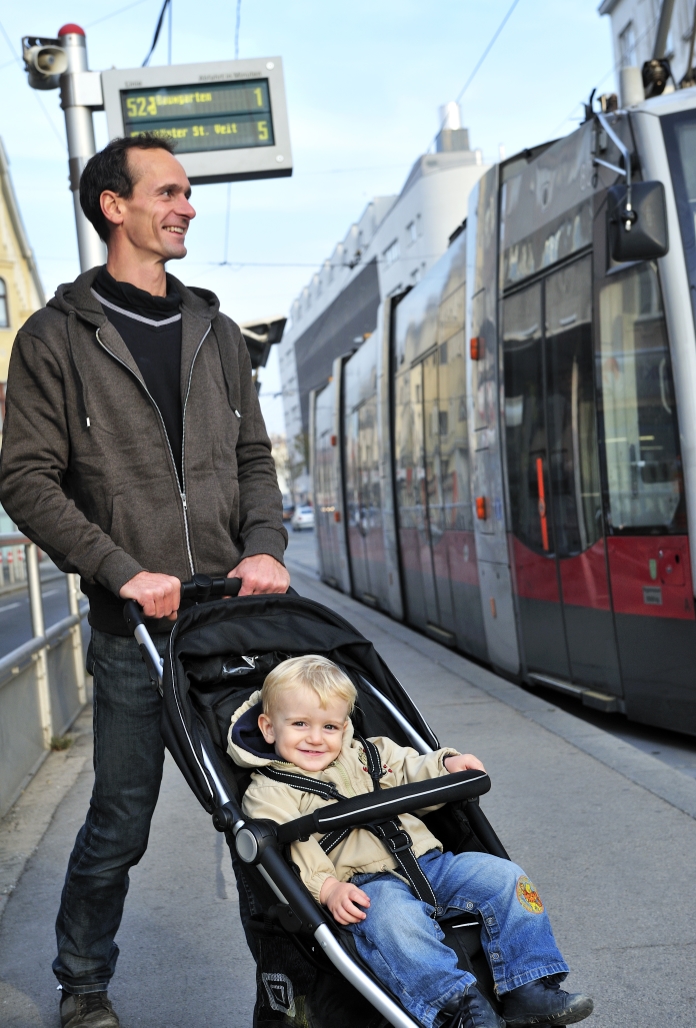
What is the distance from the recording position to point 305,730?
2695 mm

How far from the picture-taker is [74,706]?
7.94 meters

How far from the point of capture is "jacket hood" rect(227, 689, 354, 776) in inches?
105

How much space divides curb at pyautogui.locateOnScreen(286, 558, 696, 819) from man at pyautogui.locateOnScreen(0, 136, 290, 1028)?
2.84 meters

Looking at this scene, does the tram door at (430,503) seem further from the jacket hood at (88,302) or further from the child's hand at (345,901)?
the child's hand at (345,901)

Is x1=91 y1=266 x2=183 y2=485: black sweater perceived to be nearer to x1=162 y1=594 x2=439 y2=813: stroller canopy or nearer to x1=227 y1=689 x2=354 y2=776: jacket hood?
x1=162 y1=594 x2=439 y2=813: stroller canopy

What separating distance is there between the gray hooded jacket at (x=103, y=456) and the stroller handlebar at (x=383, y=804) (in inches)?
32.7

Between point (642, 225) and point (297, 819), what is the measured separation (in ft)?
14.4

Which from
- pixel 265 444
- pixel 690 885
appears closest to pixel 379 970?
pixel 265 444

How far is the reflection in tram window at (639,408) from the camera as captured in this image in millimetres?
6109

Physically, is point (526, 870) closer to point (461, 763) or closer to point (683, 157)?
point (461, 763)

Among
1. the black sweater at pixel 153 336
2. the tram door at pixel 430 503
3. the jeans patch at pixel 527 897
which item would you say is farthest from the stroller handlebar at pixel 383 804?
the tram door at pixel 430 503

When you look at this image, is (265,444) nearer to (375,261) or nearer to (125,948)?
(125,948)

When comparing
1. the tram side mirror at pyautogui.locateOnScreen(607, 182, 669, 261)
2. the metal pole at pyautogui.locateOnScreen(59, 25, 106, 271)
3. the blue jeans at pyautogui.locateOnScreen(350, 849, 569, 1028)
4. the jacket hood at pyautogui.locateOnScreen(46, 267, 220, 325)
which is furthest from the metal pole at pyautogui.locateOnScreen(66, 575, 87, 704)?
the blue jeans at pyautogui.locateOnScreen(350, 849, 569, 1028)

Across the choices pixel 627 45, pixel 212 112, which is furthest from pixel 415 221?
pixel 212 112
